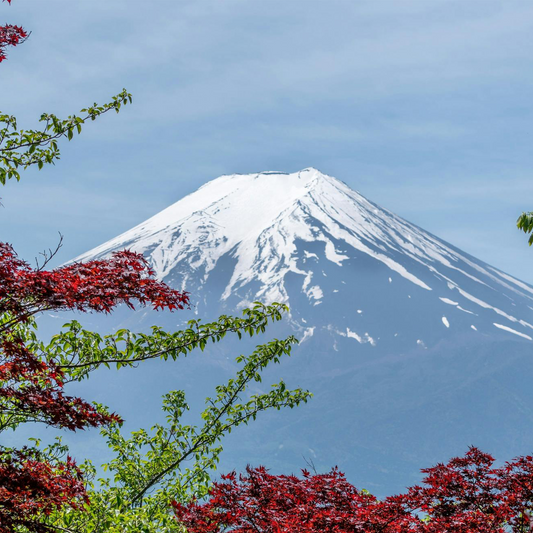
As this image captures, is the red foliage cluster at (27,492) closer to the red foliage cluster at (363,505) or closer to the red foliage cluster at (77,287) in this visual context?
the red foliage cluster at (77,287)

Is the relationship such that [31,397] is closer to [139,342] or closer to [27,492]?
[27,492]

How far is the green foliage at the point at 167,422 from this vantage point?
→ 21.6ft

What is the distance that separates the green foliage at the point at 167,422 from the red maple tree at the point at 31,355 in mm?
635

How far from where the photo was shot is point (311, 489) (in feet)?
27.0

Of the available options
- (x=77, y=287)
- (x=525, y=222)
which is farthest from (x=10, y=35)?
(x=525, y=222)

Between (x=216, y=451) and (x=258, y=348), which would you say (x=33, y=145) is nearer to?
(x=258, y=348)

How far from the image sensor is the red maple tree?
5.24m

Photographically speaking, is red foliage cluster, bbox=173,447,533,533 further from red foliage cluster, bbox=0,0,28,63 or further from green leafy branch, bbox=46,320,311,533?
red foliage cluster, bbox=0,0,28,63

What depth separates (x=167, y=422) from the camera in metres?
9.18

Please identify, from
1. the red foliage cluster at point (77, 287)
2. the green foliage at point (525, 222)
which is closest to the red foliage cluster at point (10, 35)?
the red foliage cluster at point (77, 287)

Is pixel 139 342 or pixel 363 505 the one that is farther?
pixel 363 505

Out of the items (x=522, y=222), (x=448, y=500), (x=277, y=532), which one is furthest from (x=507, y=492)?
(x=522, y=222)

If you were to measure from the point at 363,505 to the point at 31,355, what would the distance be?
4929 millimetres

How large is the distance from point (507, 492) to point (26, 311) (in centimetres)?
657
